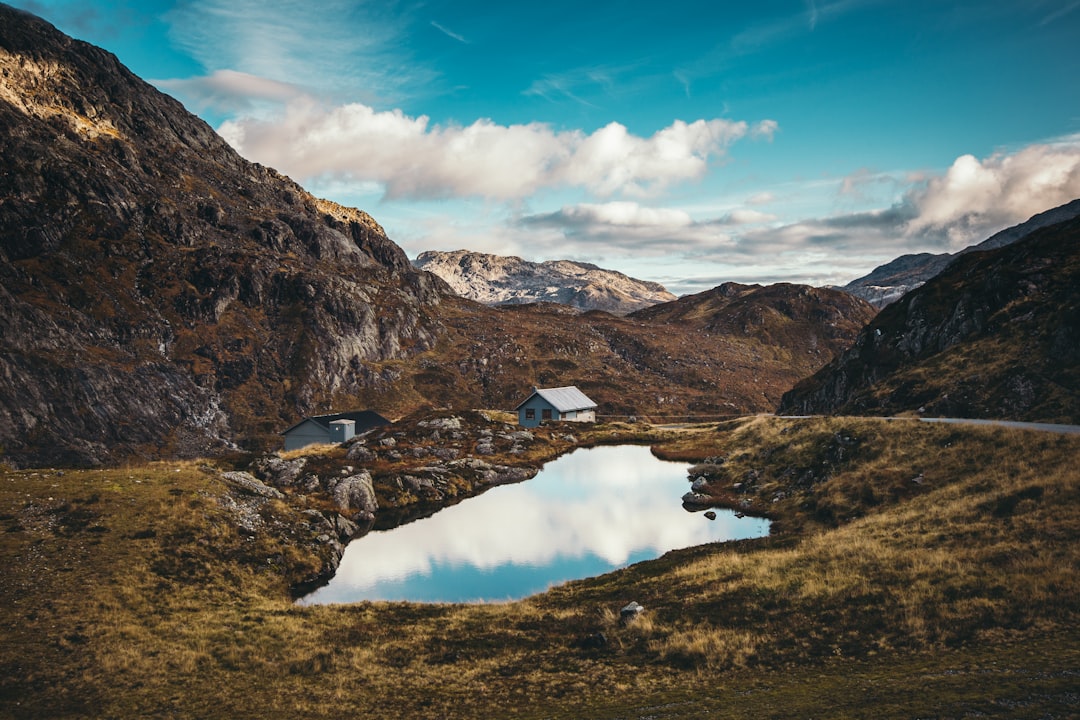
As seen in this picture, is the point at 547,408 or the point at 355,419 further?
the point at 547,408

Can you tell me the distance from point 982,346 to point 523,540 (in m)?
62.9

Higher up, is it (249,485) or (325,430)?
(325,430)

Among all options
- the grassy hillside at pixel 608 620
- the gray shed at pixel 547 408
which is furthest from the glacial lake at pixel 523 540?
the gray shed at pixel 547 408

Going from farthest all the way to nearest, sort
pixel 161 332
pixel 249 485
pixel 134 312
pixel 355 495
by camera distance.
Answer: pixel 161 332
pixel 134 312
pixel 355 495
pixel 249 485

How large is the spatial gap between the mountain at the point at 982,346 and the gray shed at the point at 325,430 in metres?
77.9

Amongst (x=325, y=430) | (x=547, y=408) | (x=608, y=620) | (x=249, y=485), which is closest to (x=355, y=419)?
(x=325, y=430)

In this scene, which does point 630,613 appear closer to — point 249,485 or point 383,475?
point 249,485

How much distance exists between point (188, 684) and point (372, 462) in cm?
5495

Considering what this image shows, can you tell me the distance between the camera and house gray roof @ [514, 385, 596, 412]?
123 meters

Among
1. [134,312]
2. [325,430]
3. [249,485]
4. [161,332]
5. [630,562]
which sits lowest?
[630,562]

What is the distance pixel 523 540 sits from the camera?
55.9m

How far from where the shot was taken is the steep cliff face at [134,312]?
118375 mm


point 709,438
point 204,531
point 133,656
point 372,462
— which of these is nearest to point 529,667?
point 133,656

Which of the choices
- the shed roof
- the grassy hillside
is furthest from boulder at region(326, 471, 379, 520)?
the shed roof
